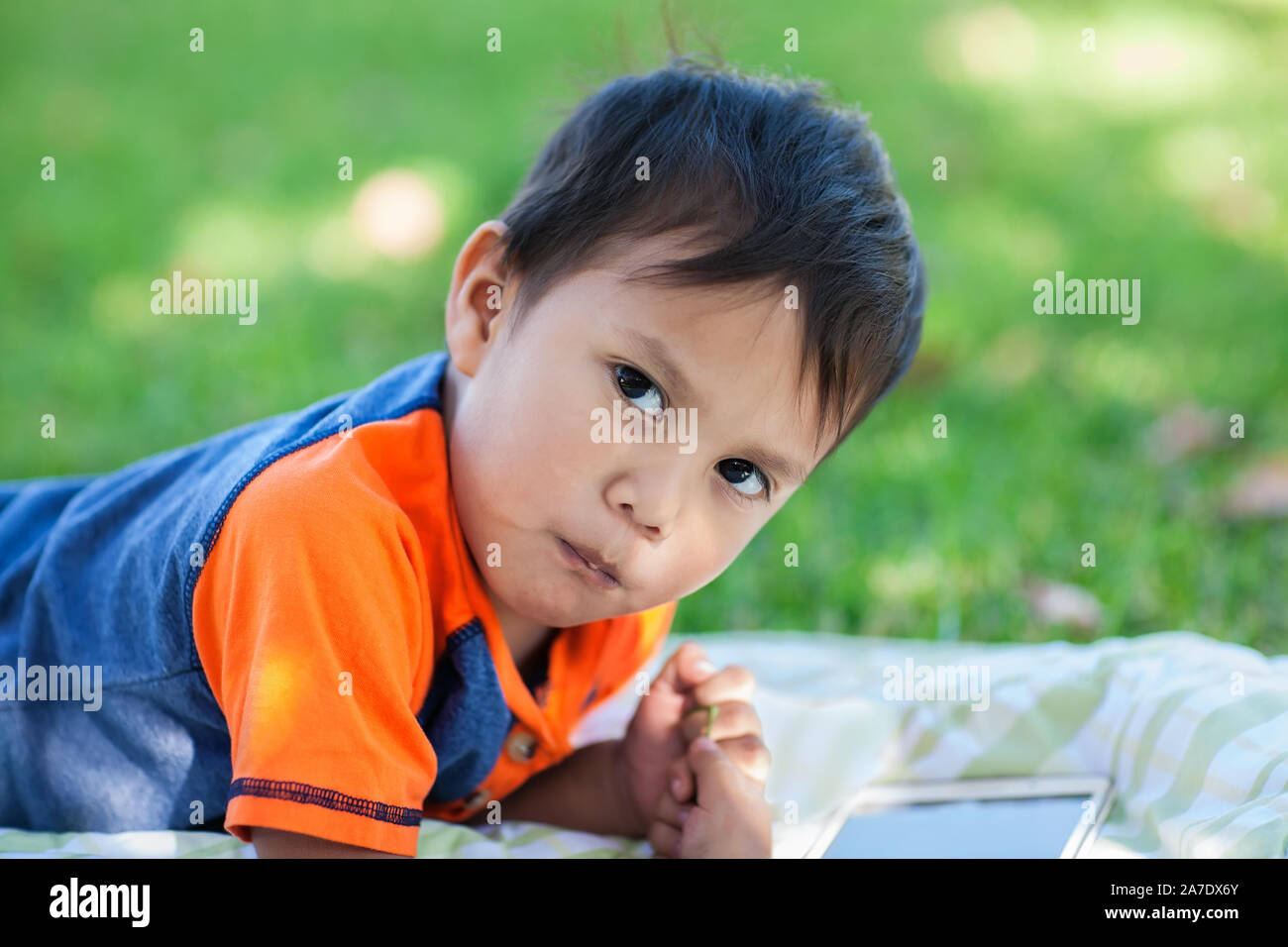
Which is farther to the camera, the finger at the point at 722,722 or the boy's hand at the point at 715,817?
the finger at the point at 722,722

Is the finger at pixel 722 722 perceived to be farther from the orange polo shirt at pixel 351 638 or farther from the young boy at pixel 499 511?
the orange polo shirt at pixel 351 638

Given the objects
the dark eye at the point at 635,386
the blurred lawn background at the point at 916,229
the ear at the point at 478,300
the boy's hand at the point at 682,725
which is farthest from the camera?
the blurred lawn background at the point at 916,229

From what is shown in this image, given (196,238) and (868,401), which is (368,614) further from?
(196,238)

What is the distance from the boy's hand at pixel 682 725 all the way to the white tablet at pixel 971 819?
15 centimetres

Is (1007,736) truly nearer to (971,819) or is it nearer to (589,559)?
(971,819)

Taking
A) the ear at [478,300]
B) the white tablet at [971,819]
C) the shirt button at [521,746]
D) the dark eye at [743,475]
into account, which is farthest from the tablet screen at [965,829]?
the ear at [478,300]

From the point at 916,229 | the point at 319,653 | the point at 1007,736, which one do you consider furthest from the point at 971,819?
the point at 916,229

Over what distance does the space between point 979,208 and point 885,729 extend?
2.46 meters

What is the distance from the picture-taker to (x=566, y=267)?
136 centimetres

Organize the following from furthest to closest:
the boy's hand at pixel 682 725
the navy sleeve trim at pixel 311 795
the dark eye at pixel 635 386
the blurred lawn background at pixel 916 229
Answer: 1. the blurred lawn background at pixel 916 229
2. the boy's hand at pixel 682 725
3. the dark eye at pixel 635 386
4. the navy sleeve trim at pixel 311 795

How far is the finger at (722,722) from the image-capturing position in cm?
166

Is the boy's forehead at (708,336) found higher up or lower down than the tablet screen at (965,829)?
higher up

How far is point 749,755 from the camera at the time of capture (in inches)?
64.6
